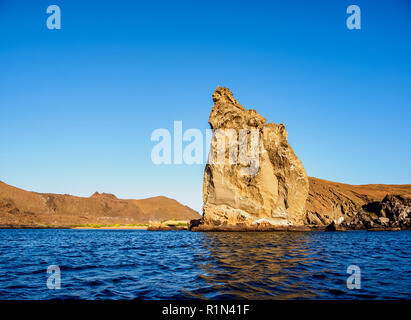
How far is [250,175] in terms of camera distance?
174 ft

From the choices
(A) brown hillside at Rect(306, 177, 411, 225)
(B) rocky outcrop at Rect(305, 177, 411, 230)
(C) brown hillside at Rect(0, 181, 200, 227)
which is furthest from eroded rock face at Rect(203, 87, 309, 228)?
(C) brown hillside at Rect(0, 181, 200, 227)

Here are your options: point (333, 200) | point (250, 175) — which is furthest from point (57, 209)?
point (333, 200)

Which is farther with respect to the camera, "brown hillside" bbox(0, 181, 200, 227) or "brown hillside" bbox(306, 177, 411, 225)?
"brown hillside" bbox(0, 181, 200, 227)

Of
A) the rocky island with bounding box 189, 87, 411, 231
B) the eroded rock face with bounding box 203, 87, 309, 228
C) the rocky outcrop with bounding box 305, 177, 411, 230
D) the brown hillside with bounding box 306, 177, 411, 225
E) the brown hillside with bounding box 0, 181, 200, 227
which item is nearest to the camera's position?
the rocky island with bounding box 189, 87, 411, 231

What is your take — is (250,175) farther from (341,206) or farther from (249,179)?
(341,206)

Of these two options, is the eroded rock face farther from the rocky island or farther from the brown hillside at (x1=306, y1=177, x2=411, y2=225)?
the brown hillside at (x1=306, y1=177, x2=411, y2=225)

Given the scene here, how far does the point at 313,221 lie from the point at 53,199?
142 m

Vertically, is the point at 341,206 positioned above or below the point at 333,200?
below

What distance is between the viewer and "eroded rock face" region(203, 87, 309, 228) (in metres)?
51.9

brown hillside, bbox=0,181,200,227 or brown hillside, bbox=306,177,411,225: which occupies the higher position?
brown hillside, bbox=306,177,411,225

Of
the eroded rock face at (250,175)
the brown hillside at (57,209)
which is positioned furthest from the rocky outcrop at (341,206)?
the brown hillside at (57,209)

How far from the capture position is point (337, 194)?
4370 inches
